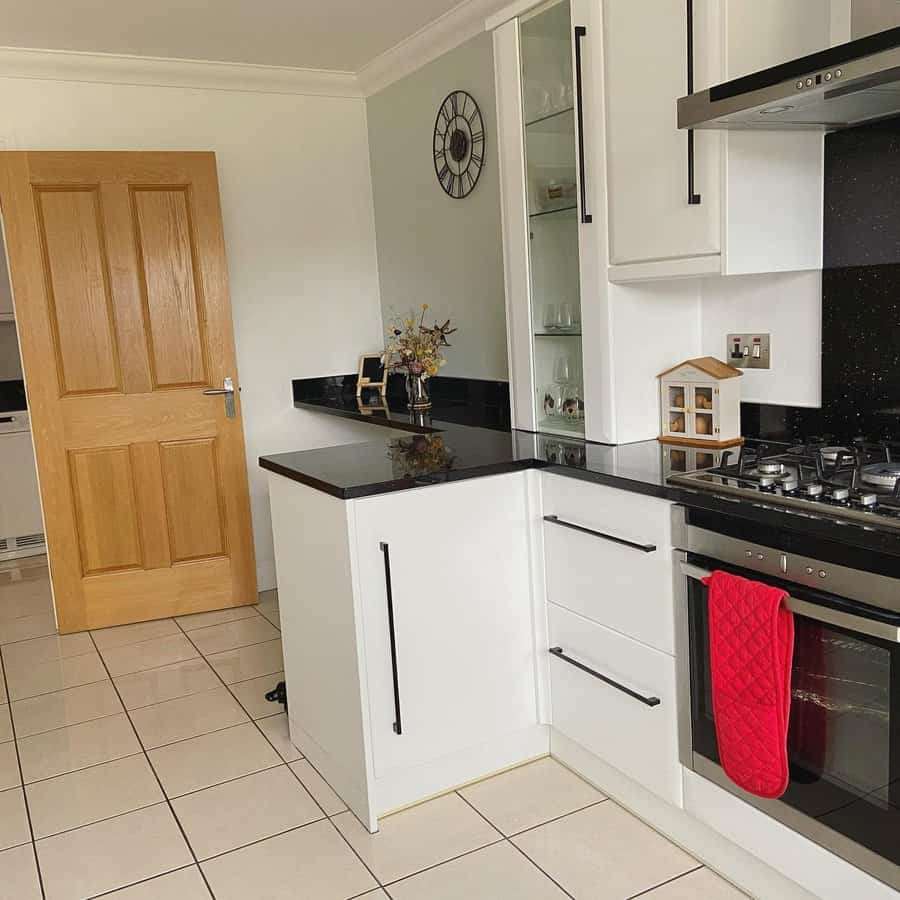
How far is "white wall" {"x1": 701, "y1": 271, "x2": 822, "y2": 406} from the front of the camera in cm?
240

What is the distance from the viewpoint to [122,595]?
396cm

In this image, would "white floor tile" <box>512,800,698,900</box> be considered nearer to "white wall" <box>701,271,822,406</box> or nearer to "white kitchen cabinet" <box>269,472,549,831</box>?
"white kitchen cabinet" <box>269,472,549,831</box>

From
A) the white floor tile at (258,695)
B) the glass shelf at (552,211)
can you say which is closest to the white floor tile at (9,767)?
the white floor tile at (258,695)

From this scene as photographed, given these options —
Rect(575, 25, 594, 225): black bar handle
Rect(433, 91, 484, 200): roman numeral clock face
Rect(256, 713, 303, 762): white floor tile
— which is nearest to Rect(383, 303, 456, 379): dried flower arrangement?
Rect(433, 91, 484, 200): roman numeral clock face

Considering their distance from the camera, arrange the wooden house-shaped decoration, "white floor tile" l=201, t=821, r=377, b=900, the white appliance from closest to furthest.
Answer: "white floor tile" l=201, t=821, r=377, b=900, the wooden house-shaped decoration, the white appliance

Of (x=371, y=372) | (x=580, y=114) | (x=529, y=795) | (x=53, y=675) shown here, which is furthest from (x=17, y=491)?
(x=580, y=114)

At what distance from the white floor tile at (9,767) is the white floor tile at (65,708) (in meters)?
0.08

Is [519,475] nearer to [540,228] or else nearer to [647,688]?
[647,688]

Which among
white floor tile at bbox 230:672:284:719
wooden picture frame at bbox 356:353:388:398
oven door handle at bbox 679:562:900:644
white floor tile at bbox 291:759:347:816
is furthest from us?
wooden picture frame at bbox 356:353:388:398

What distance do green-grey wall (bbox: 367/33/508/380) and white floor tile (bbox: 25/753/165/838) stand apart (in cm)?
196

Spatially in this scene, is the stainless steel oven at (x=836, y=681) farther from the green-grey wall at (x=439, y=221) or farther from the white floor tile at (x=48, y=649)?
the white floor tile at (x=48, y=649)

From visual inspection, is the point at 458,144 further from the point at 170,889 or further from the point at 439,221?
the point at 170,889

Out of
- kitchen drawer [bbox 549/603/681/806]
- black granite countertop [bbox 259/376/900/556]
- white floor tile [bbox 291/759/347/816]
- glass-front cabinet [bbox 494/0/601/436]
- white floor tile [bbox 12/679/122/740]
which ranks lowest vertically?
white floor tile [bbox 12/679/122/740]

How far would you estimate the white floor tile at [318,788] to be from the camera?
2.39 meters
